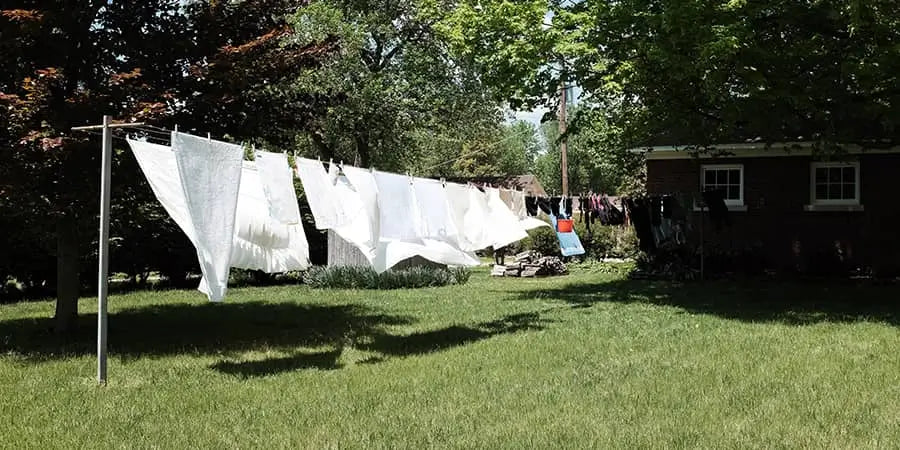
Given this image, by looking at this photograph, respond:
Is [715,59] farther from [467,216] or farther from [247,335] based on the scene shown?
[247,335]

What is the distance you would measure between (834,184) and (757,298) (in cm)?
549

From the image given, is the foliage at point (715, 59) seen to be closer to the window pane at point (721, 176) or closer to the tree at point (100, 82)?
the window pane at point (721, 176)

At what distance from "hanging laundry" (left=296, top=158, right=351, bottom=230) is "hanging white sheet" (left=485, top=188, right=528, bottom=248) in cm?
295

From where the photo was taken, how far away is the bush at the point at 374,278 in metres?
16.7

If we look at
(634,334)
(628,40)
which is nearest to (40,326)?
(634,334)

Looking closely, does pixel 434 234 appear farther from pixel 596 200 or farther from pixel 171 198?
pixel 596 200

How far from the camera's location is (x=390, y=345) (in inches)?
354

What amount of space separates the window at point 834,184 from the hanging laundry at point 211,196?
1485 cm

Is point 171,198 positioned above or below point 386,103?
below

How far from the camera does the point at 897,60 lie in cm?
1033

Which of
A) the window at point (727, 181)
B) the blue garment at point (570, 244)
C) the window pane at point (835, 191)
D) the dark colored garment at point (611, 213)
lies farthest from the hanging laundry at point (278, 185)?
the blue garment at point (570, 244)

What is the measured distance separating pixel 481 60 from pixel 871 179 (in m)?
9.67

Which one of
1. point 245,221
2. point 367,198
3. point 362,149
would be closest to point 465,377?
point 367,198

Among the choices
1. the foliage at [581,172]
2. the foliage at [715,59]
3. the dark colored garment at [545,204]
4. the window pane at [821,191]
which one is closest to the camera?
the foliage at [715,59]
